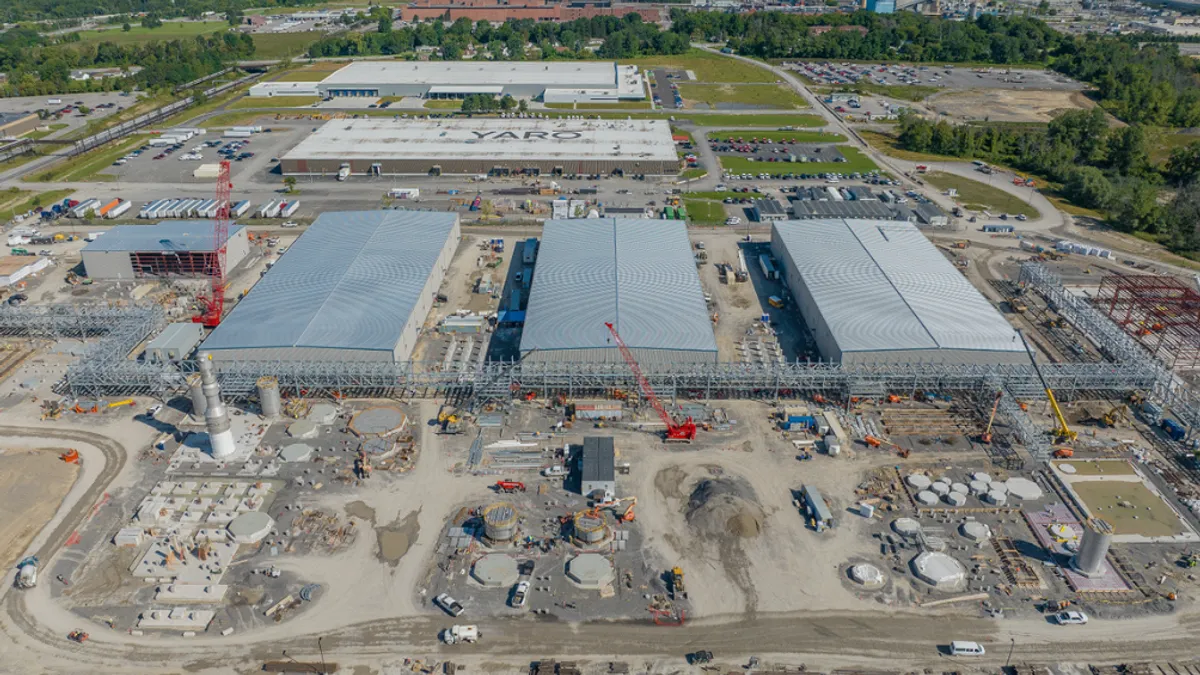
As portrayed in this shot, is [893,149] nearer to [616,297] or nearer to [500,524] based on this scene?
[616,297]

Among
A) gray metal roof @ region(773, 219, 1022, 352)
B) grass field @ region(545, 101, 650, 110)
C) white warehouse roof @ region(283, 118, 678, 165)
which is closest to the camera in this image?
gray metal roof @ region(773, 219, 1022, 352)

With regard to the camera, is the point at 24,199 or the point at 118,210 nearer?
the point at 118,210

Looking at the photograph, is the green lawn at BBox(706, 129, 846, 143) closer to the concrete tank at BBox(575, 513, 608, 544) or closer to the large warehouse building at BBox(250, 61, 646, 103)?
the large warehouse building at BBox(250, 61, 646, 103)

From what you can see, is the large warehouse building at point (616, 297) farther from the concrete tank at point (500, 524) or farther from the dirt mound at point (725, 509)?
the concrete tank at point (500, 524)

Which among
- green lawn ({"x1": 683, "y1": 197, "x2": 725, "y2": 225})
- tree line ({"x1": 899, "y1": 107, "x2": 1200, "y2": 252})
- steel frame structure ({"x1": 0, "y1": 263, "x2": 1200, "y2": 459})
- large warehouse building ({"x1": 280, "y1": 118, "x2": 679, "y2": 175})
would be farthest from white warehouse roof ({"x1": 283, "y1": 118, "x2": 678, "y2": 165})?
steel frame structure ({"x1": 0, "y1": 263, "x2": 1200, "y2": 459})

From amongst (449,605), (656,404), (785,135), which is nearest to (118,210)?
(656,404)

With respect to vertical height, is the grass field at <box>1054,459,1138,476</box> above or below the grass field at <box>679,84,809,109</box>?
below

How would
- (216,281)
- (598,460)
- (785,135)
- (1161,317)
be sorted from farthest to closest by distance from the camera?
(785,135) → (216,281) → (1161,317) → (598,460)
